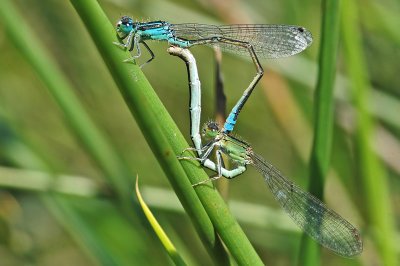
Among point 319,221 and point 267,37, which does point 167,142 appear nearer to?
point 319,221

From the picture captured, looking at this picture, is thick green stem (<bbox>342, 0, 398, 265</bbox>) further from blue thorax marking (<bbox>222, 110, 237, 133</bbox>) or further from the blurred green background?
blue thorax marking (<bbox>222, 110, 237, 133</bbox>)

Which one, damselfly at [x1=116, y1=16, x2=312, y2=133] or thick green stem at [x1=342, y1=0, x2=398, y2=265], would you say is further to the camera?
damselfly at [x1=116, y1=16, x2=312, y2=133]

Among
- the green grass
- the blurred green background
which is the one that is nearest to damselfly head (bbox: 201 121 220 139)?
the blurred green background

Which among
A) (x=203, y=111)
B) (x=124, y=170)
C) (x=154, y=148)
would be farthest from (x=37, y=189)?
(x=203, y=111)

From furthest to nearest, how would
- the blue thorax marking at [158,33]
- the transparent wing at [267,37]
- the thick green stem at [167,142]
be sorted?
the transparent wing at [267,37] → the blue thorax marking at [158,33] → the thick green stem at [167,142]

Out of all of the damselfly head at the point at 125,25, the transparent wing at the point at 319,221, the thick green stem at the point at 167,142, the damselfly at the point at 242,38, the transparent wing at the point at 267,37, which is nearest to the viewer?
the thick green stem at the point at 167,142

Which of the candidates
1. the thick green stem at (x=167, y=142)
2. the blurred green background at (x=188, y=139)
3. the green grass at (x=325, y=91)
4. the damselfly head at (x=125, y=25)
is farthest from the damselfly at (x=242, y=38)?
the thick green stem at (x=167, y=142)

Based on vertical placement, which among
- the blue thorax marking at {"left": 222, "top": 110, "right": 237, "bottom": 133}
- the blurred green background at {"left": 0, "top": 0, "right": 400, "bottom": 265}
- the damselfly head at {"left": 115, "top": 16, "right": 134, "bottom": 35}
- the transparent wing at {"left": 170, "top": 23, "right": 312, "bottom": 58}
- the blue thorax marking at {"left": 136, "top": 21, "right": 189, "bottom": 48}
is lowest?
the blurred green background at {"left": 0, "top": 0, "right": 400, "bottom": 265}

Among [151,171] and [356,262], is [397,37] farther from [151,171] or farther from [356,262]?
[151,171]

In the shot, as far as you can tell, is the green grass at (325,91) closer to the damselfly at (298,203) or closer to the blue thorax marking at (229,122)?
the damselfly at (298,203)

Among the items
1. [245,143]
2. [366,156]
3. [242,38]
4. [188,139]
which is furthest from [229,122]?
[188,139]
